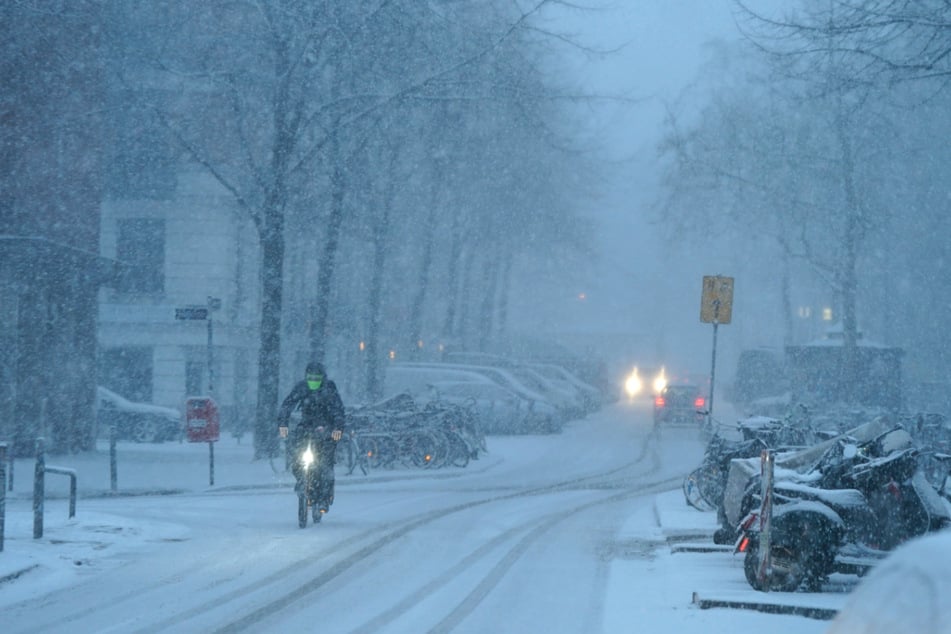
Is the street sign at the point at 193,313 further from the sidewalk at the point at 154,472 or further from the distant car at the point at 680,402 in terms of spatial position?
the distant car at the point at 680,402

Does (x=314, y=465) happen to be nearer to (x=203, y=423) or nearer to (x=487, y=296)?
(x=203, y=423)

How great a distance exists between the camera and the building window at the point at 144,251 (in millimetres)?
35625

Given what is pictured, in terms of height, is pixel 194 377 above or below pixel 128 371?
below

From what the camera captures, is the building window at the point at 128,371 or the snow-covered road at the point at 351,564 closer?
the snow-covered road at the point at 351,564

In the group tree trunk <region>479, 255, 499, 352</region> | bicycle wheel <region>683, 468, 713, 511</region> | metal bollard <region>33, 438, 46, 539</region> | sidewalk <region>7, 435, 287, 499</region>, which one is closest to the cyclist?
metal bollard <region>33, 438, 46, 539</region>

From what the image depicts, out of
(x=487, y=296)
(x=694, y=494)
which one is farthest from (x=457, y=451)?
(x=487, y=296)

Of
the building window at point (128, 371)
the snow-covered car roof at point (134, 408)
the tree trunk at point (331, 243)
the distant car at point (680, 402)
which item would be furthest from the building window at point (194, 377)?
the distant car at point (680, 402)

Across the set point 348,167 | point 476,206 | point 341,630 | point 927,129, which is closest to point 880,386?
point 927,129

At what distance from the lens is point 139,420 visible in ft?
99.9

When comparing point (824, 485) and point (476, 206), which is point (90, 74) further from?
point (476, 206)

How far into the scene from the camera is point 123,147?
32.6 metres

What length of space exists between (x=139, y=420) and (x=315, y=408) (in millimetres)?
18149

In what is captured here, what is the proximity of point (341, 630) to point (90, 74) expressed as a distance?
61.2ft

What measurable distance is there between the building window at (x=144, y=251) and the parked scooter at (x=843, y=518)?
28.6 metres
